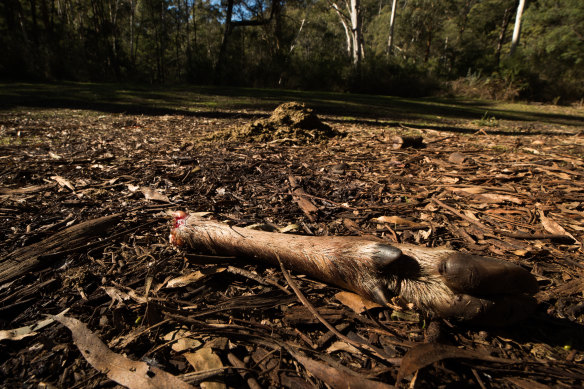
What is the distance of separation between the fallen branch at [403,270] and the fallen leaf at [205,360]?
555 millimetres

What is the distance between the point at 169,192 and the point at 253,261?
1357mm

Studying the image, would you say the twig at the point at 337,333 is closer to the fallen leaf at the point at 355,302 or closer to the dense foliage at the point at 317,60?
the fallen leaf at the point at 355,302

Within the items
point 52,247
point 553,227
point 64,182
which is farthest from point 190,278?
point 553,227

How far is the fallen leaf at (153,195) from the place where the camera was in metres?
2.36

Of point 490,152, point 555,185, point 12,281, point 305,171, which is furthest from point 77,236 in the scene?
point 490,152

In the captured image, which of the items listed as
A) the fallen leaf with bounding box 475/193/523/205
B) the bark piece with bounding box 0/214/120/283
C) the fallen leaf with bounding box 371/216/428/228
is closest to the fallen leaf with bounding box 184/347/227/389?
the bark piece with bounding box 0/214/120/283

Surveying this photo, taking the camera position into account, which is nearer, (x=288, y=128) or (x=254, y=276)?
(x=254, y=276)

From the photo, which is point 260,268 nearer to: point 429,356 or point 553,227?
point 429,356

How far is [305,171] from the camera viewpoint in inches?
128

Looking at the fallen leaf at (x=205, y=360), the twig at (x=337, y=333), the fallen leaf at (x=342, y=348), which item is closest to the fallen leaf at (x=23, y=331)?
the fallen leaf at (x=205, y=360)

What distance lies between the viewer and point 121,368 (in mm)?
994

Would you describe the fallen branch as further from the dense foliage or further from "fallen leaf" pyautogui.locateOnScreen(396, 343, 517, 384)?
the dense foliage

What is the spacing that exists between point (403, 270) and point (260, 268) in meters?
0.73

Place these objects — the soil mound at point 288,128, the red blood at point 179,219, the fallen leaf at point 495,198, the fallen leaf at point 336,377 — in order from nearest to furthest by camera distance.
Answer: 1. the fallen leaf at point 336,377
2. the red blood at point 179,219
3. the fallen leaf at point 495,198
4. the soil mound at point 288,128
